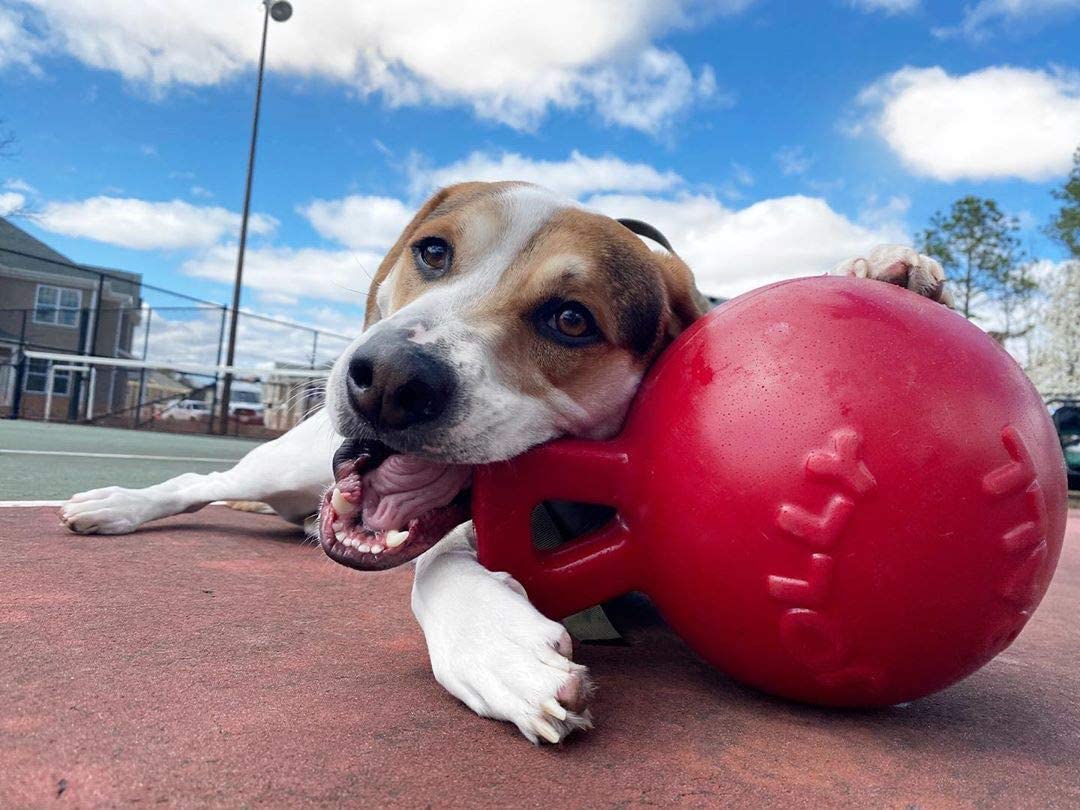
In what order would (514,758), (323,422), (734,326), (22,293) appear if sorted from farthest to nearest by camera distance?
(22,293) < (323,422) < (734,326) < (514,758)

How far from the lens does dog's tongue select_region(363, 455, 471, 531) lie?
2.23 m

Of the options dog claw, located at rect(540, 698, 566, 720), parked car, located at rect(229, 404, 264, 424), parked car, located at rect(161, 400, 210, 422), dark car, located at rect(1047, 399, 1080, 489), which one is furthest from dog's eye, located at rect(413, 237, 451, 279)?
parked car, located at rect(161, 400, 210, 422)

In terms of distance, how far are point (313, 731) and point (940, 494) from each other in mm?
1275

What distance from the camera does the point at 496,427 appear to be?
6.87 ft

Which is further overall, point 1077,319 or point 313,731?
point 1077,319

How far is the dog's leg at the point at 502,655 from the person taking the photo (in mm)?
1611

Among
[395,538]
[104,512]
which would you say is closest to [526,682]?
[395,538]

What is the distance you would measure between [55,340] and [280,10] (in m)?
11.6

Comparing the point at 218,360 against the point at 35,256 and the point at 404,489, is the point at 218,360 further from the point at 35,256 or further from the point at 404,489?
the point at 404,489

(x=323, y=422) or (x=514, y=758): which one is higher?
(x=323, y=422)

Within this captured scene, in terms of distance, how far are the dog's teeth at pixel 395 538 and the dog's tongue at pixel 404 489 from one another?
0.02 metres

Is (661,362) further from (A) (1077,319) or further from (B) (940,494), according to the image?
(A) (1077,319)

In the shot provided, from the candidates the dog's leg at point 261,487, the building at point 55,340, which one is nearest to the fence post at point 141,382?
the building at point 55,340

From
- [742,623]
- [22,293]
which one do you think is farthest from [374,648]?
[22,293]
